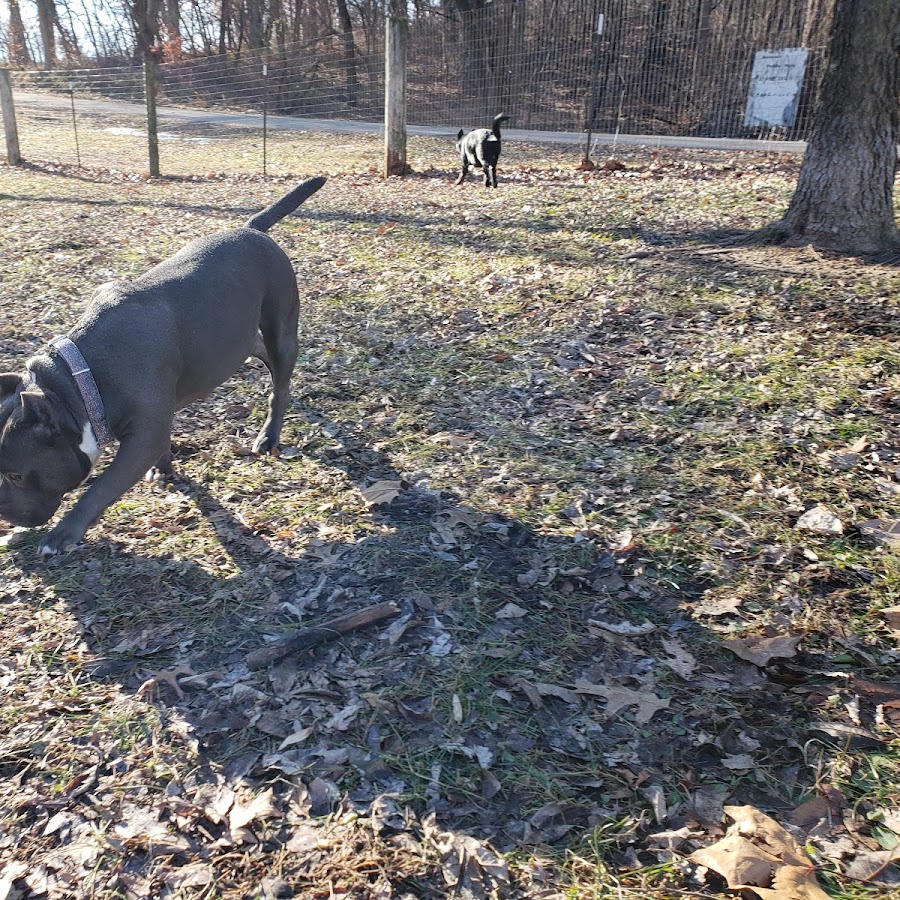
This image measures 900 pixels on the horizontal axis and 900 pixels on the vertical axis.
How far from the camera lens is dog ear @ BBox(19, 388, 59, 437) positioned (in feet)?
11.3

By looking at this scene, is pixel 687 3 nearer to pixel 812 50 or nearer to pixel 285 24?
pixel 812 50

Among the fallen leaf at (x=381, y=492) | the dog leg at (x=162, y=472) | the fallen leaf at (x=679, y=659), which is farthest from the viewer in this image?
the dog leg at (x=162, y=472)

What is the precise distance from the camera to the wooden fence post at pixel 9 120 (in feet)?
49.7

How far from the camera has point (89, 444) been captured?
3.69m

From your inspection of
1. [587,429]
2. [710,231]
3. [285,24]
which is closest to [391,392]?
[587,429]

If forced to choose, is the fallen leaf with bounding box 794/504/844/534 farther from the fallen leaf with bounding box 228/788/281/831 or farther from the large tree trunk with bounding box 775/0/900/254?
the large tree trunk with bounding box 775/0/900/254

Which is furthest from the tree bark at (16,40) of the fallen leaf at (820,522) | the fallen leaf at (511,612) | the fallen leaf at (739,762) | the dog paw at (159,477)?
the fallen leaf at (739,762)

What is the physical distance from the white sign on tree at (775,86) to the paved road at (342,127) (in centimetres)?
86

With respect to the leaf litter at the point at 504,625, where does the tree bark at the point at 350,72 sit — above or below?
above

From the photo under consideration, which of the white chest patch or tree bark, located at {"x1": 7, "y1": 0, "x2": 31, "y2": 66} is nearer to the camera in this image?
the white chest patch

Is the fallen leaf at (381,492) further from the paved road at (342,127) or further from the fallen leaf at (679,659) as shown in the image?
the paved road at (342,127)

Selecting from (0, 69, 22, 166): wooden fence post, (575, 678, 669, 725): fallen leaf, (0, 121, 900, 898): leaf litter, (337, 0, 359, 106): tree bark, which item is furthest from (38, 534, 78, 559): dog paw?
(337, 0, 359, 106): tree bark

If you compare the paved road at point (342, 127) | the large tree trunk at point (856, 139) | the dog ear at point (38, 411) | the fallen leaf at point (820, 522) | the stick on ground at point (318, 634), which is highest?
the large tree trunk at point (856, 139)

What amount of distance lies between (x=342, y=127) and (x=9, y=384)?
855 inches
